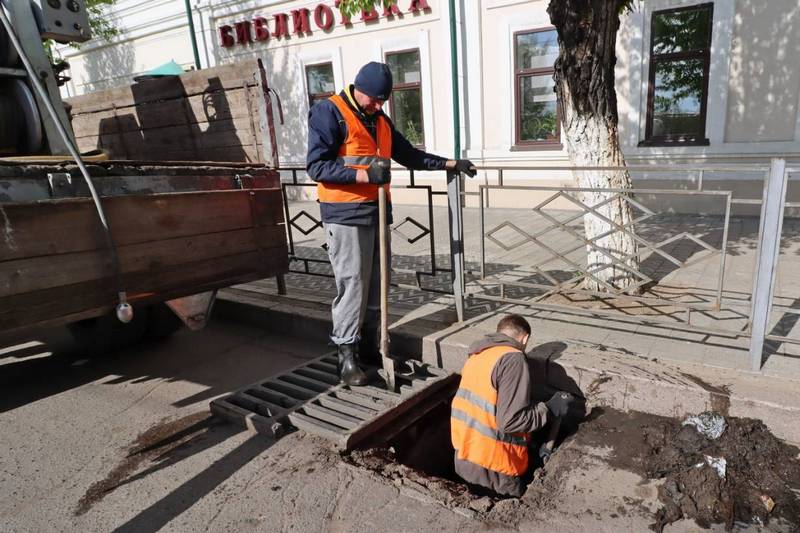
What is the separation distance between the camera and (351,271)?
3207 mm

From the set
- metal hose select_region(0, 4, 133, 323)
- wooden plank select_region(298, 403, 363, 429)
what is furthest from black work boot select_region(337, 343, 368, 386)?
metal hose select_region(0, 4, 133, 323)

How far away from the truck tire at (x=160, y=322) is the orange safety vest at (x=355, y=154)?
2.04 metres

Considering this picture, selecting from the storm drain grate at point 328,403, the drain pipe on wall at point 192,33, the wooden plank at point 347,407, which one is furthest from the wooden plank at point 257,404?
the drain pipe on wall at point 192,33

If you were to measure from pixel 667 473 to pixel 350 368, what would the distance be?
1.82 meters

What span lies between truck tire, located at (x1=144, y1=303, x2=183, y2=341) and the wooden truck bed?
1195mm

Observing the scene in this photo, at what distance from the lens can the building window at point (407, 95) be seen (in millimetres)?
10547

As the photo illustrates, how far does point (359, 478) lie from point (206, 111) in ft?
10.2

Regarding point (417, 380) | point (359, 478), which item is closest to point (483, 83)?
point (417, 380)

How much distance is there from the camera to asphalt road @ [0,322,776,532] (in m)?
2.30

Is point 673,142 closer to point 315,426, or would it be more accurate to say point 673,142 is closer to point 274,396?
point 274,396

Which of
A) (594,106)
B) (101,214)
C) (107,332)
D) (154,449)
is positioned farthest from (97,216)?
(594,106)

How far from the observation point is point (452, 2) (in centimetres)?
938

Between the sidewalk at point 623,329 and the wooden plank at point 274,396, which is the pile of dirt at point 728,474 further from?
the wooden plank at point 274,396

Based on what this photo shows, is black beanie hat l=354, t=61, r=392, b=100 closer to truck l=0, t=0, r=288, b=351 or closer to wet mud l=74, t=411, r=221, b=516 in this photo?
truck l=0, t=0, r=288, b=351
